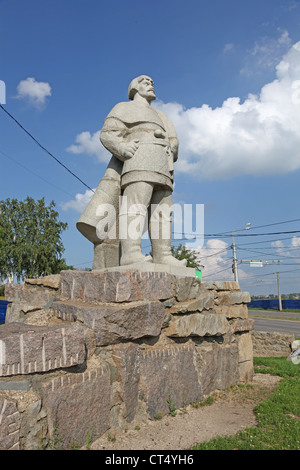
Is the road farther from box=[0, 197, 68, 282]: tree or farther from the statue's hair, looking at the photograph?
→ box=[0, 197, 68, 282]: tree

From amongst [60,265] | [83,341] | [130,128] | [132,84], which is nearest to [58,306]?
[83,341]

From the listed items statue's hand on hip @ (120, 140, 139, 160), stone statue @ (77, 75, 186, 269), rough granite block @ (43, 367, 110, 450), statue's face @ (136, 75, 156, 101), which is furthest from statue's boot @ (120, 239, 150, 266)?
statue's face @ (136, 75, 156, 101)

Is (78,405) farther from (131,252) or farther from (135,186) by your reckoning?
(135,186)

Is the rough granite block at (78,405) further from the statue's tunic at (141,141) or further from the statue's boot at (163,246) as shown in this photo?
the statue's tunic at (141,141)

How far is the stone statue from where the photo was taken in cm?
351

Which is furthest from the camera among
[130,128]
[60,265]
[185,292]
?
[60,265]

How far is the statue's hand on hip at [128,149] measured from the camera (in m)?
3.55

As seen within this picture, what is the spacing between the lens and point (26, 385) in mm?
1905

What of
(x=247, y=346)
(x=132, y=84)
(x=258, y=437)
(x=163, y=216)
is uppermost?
(x=132, y=84)

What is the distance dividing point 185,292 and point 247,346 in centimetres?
155

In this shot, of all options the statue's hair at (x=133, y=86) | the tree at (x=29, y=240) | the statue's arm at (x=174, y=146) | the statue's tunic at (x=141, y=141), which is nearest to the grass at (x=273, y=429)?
the statue's tunic at (x=141, y=141)

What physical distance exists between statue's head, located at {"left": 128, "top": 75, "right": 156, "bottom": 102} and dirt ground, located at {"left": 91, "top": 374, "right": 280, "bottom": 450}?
11.2 feet

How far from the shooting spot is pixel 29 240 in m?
24.9

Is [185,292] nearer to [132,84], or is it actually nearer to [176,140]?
[176,140]
